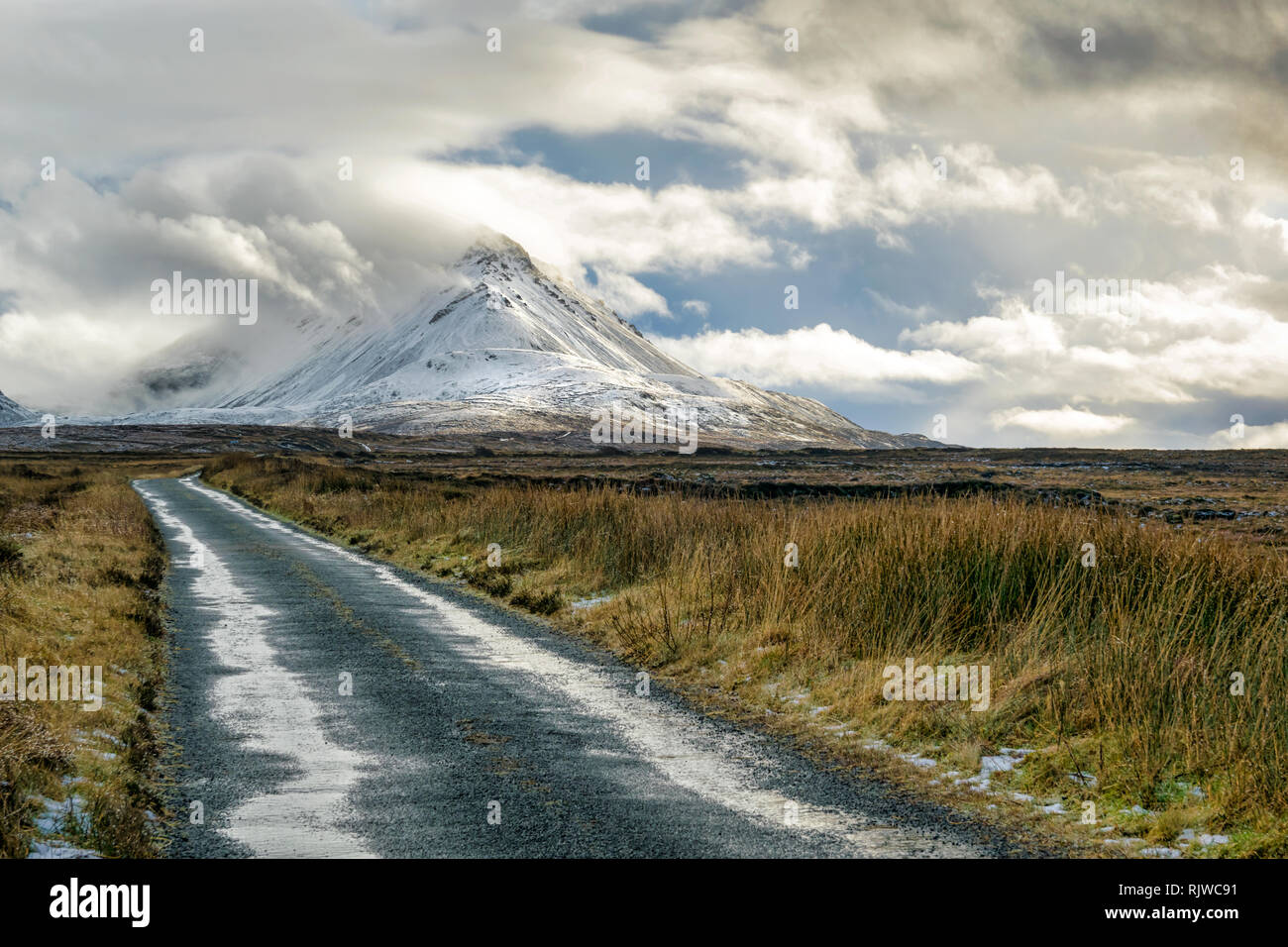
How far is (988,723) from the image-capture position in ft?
27.1

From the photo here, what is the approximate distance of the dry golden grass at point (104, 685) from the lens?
6.04 m

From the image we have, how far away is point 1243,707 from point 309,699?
26.2 ft

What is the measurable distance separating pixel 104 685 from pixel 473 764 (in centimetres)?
427

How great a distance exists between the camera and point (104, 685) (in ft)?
31.6

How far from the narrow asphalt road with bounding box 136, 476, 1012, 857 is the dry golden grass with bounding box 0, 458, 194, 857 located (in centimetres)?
33

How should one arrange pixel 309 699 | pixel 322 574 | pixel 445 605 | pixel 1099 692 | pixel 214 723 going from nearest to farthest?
pixel 1099 692 < pixel 214 723 < pixel 309 699 < pixel 445 605 < pixel 322 574
